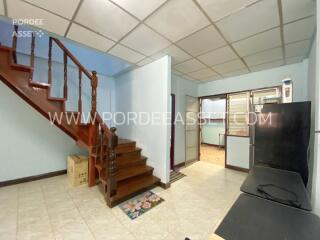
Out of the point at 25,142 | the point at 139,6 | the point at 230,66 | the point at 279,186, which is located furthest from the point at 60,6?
the point at 230,66

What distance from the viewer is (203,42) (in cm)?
243

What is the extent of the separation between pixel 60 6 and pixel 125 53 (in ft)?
4.08

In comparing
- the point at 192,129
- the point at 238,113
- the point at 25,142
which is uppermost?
the point at 238,113

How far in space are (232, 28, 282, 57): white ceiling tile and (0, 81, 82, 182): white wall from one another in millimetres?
4173

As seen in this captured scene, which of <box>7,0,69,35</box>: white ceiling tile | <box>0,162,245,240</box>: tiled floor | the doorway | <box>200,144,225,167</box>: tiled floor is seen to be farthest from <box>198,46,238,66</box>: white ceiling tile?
the doorway

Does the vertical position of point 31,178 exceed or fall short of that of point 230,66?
it falls short

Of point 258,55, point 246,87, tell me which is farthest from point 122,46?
point 246,87

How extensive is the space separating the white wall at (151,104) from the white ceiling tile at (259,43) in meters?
1.29

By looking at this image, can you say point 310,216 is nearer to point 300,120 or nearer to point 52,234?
point 300,120

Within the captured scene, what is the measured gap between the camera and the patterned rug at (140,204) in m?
2.21

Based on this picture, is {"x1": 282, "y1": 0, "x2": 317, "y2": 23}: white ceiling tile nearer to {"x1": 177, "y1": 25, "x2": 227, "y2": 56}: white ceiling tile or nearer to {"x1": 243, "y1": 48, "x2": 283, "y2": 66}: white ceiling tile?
{"x1": 177, "y1": 25, "x2": 227, "y2": 56}: white ceiling tile

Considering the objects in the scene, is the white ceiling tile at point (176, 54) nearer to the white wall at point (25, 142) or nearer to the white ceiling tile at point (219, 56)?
the white ceiling tile at point (219, 56)

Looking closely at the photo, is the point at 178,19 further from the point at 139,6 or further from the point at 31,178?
the point at 31,178

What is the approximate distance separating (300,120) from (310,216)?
151 cm
